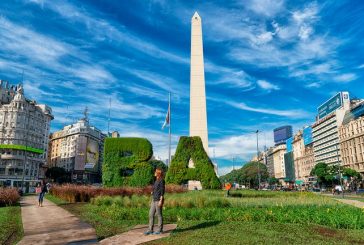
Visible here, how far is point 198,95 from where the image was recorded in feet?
132

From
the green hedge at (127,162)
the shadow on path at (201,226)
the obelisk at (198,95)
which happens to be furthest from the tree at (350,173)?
the shadow on path at (201,226)

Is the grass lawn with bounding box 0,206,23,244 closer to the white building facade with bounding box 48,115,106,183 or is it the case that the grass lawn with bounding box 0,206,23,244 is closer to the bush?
the bush

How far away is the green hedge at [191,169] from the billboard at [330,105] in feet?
279

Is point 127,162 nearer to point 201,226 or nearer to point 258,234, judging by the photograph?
point 201,226

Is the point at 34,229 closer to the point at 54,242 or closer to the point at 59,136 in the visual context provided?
the point at 54,242

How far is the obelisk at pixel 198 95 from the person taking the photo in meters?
40.0

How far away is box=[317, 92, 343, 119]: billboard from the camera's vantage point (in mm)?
100688

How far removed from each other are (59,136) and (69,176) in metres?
33.4

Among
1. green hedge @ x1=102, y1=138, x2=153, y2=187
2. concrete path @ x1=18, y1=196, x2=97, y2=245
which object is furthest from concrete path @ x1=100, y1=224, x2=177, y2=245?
green hedge @ x1=102, y1=138, x2=153, y2=187

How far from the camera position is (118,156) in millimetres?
30562

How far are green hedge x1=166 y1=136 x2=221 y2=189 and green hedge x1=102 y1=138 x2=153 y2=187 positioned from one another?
2.58 m

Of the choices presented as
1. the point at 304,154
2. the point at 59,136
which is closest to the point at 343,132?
the point at 304,154

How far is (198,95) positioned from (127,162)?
14.4 metres

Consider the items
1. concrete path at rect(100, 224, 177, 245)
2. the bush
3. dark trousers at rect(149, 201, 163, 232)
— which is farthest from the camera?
the bush
